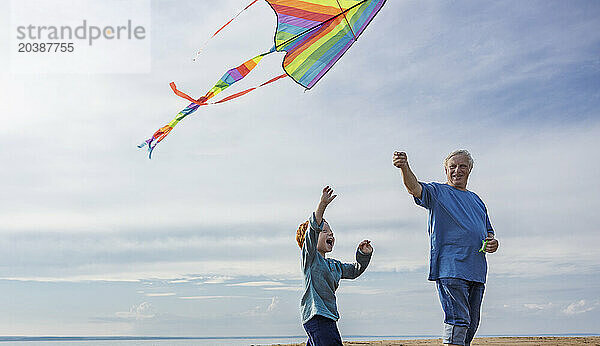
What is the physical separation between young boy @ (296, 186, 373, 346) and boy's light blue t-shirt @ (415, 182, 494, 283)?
2.24ft

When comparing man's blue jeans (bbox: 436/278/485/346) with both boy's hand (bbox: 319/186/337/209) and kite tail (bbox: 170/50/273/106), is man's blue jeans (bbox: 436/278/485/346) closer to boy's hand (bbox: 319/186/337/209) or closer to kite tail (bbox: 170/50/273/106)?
boy's hand (bbox: 319/186/337/209)

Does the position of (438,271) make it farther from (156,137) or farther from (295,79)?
(156,137)

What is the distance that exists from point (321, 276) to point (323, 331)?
15.5 inches

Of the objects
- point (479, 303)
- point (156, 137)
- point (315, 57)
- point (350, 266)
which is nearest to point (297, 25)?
point (315, 57)

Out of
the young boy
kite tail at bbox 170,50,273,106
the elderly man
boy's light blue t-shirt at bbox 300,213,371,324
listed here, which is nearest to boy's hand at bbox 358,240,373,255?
the young boy

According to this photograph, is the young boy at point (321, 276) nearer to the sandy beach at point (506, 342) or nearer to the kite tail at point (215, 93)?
the kite tail at point (215, 93)

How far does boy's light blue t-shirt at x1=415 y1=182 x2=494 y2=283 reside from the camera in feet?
14.4

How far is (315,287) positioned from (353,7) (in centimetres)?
224

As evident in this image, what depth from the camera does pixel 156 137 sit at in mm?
4789

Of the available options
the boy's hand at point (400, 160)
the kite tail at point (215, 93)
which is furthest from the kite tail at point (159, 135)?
the boy's hand at point (400, 160)

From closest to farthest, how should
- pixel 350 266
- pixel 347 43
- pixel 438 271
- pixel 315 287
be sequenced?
pixel 438 271, pixel 315 287, pixel 350 266, pixel 347 43

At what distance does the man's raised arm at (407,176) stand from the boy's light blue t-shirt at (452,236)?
66 mm

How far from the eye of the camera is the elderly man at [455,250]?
169 inches

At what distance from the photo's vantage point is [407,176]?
4312 millimetres
